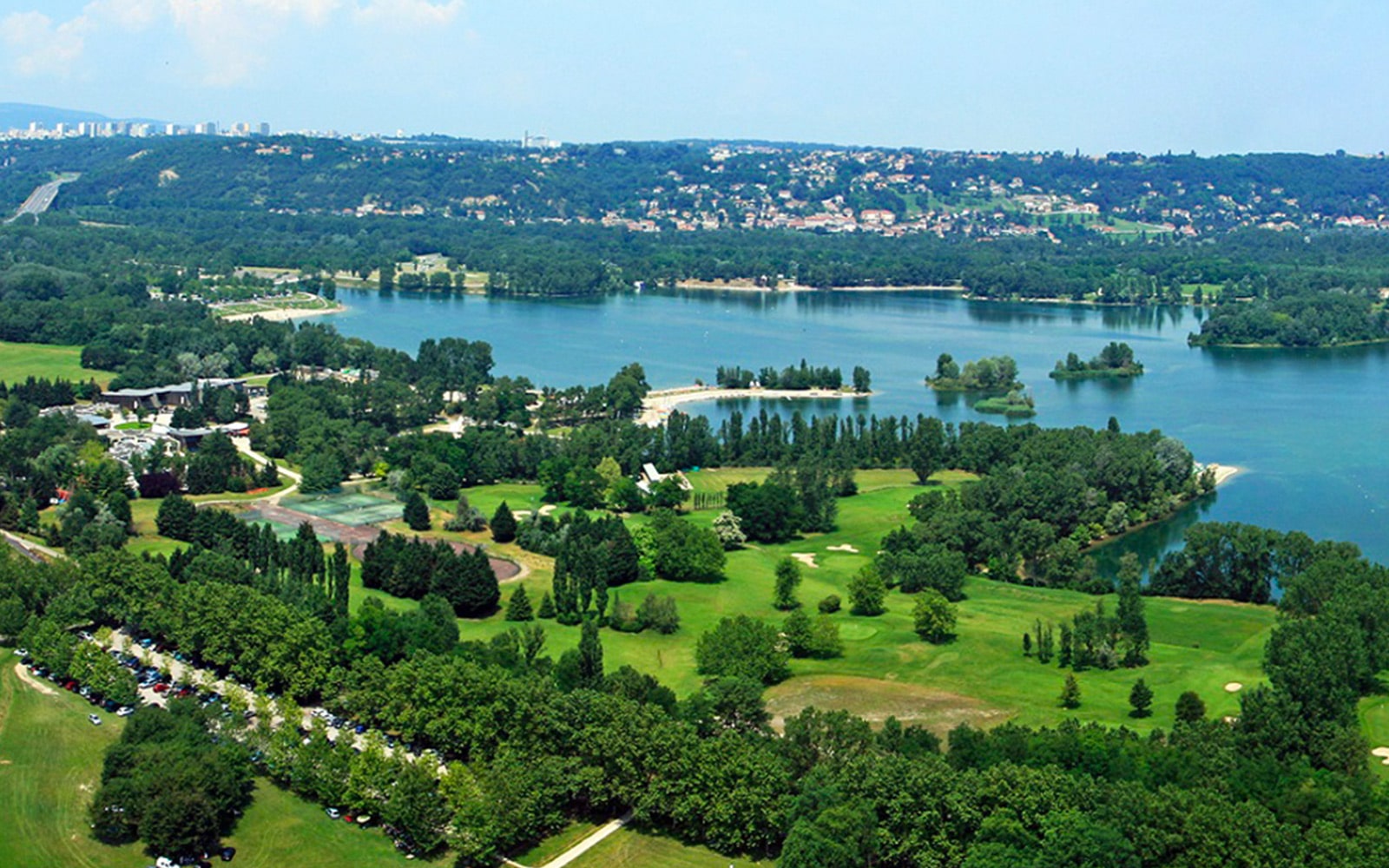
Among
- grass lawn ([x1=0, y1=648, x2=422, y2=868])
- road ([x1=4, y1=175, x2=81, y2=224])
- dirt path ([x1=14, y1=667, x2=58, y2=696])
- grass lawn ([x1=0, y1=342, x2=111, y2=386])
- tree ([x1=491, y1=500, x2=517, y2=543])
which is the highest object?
road ([x1=4, y1=175, x2=81, y2=224])

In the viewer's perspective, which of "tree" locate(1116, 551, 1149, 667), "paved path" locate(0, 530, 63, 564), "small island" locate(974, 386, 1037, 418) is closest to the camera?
"tree" locate(1116, 551, 1149, 667)

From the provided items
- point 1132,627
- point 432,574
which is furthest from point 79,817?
point 1132,627

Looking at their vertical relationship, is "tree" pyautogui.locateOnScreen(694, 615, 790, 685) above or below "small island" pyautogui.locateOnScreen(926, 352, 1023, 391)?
below

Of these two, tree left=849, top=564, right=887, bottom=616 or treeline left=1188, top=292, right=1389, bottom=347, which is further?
treeline left=1188, top=292, right=1389, bottom=347

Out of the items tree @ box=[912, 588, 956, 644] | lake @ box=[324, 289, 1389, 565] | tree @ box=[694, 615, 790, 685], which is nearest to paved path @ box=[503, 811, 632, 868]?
tree @ box=[694, 615, 790, 685]

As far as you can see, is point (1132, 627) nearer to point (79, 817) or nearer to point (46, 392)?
point (79, 817)

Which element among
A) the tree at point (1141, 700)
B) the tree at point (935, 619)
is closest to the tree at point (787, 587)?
the tree at point (935, 619)

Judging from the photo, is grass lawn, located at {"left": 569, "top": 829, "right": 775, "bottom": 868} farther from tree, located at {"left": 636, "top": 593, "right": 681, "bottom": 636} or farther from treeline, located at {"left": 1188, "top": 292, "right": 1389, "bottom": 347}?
treeline, located at {"left": 1188, "top": 292, "right": 1389, "bottom": 347}

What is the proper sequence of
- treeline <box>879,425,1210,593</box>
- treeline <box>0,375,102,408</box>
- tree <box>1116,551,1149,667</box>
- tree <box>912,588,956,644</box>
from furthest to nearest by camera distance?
1. treeline <box>0,375,102,408</box>
2. treeline <box>879,425,1210,593</box>
3. tree <box>912,588,956,644</box>
4. tree <box>1116,551,1149,667</box>
